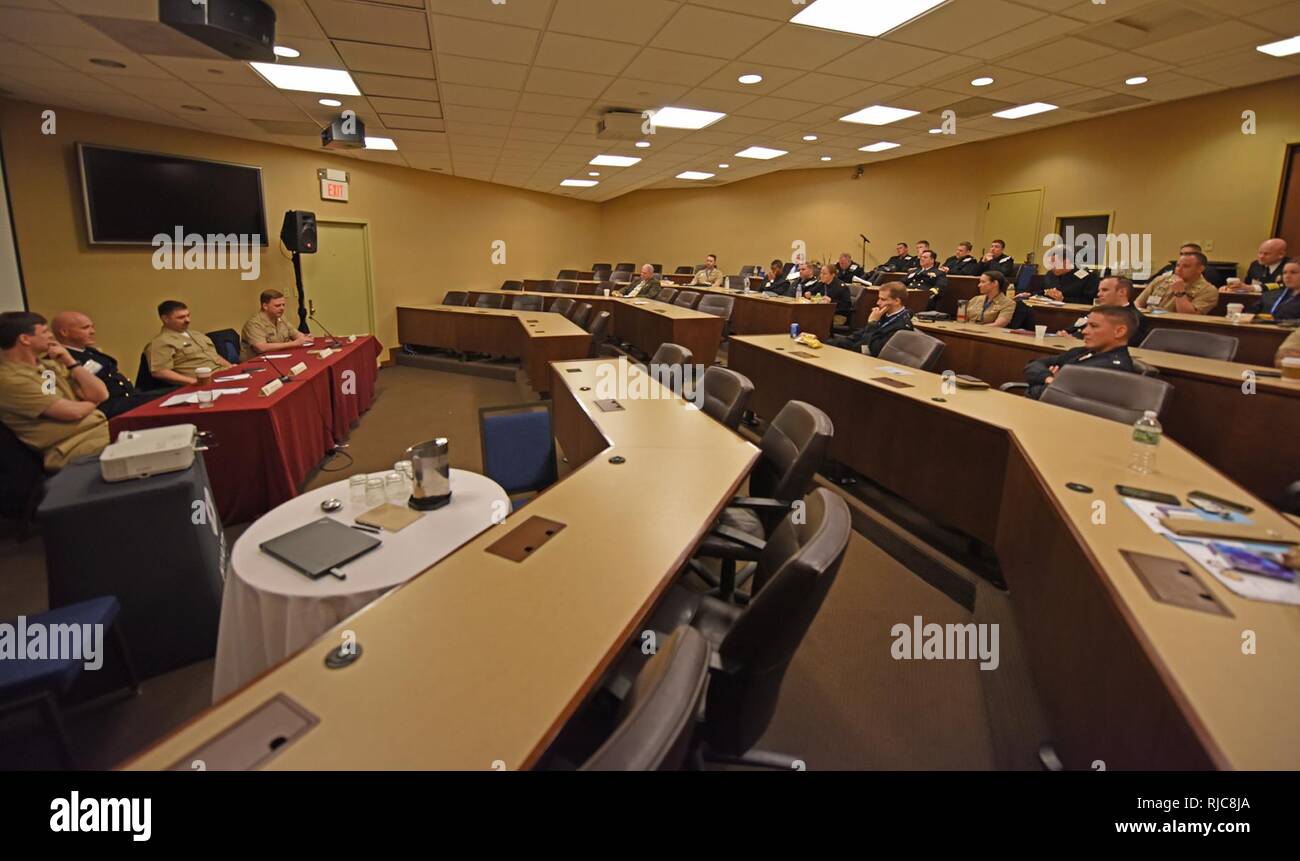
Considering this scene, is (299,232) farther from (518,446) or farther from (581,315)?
(518,446)

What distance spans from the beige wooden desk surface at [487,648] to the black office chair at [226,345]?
4.57 metres

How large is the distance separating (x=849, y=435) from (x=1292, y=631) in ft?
8.64

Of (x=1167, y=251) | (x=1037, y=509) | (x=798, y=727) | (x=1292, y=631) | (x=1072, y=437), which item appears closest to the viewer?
(x=1292, y=631)

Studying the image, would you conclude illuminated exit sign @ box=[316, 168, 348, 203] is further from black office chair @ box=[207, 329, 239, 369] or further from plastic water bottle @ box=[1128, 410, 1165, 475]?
plastic water bottle @ box=[1128, 410, 1165, 475]

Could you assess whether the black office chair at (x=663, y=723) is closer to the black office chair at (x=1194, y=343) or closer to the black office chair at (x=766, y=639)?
the black office chair at (x=766, y=639)

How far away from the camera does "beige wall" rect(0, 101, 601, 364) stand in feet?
17.6

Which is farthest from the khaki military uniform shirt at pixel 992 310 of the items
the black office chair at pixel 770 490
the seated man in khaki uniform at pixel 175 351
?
the seated man in khaki uniform at pixel 175 351

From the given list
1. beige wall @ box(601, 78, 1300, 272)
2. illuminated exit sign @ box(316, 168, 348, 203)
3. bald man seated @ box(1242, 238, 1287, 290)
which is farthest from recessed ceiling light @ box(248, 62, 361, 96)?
beige wall @ box(601, 78, 1300, 272)

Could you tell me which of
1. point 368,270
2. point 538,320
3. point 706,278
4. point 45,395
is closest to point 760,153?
point 706,278

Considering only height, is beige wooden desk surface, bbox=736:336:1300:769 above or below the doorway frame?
below

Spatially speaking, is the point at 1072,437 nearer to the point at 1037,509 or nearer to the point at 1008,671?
the point at 1037,509

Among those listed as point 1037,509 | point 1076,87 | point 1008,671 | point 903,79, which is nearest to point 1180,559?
point 1037,509

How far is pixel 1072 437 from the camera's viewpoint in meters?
2.49

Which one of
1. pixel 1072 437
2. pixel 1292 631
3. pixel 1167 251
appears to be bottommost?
pixel 1292 631
